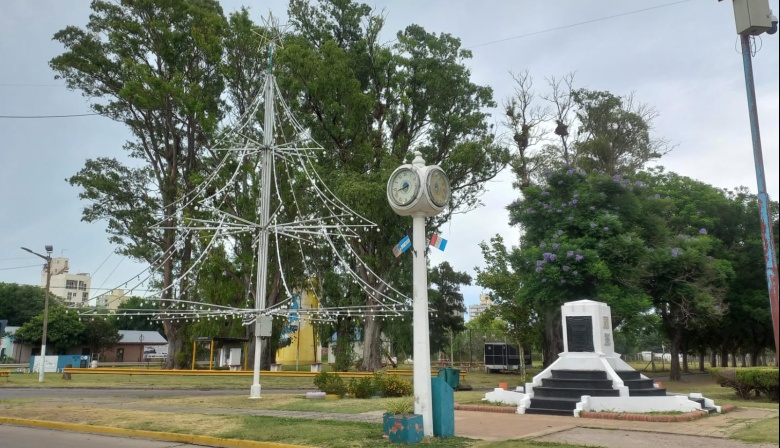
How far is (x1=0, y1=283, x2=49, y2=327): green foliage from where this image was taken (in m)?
70.1

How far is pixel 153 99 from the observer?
32.9 meters

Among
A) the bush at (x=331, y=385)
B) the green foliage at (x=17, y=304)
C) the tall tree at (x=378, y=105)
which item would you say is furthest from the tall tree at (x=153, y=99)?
the green foliage at (x=17, y=304)

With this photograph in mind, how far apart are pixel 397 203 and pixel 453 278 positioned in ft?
151

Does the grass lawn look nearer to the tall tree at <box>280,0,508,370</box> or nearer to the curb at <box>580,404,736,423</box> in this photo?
the curb at <box>580,404,736,423</box>

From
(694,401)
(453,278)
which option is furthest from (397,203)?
(453,278)

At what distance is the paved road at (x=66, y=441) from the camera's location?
1011 cm

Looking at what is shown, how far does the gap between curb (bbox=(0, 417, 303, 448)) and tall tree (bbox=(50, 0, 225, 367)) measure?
64.0 ft

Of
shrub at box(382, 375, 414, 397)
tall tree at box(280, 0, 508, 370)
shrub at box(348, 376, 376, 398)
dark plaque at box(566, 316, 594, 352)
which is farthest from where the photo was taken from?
tall tree at box(280, 0, 508, 370)

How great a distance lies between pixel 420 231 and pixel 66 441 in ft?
24.9

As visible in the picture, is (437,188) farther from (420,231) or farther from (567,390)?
(567,390)

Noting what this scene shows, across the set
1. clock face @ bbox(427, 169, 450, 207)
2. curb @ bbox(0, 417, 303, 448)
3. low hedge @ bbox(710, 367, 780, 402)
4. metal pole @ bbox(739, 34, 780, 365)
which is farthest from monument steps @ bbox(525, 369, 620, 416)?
metal pole @ bbox(739, 34, 780, 365)

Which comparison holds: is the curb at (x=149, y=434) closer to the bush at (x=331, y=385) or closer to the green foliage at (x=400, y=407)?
the green foliage at (x=400, y=407)

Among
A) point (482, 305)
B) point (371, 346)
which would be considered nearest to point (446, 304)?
point (482, 305)

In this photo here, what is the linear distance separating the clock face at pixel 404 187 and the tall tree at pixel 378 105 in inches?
704
